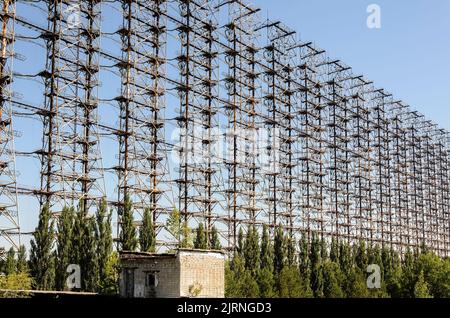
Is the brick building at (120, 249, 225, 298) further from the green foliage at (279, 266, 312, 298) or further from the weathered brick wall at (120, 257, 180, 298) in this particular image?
the green foliage at (279, 266, 312, 298)

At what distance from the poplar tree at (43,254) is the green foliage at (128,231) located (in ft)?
17.4

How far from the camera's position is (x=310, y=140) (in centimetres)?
6938

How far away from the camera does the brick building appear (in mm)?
28516

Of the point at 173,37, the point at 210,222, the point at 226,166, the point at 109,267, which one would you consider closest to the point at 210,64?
the point at 173,37

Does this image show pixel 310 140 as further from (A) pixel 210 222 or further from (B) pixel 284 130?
(A) pixel 210 222

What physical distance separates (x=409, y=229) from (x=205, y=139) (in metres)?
47.2

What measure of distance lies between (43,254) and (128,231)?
247 inches

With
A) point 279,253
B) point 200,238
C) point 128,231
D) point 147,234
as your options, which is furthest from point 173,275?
point 279,253

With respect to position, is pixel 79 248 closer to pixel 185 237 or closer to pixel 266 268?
pixel 185 237

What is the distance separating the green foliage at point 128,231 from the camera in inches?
1623

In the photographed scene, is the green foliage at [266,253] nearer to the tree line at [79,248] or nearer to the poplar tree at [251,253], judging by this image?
the poplar tree at [251,253]

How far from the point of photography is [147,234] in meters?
42.8

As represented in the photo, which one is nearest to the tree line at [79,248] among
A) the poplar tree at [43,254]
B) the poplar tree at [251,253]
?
the poplar tree at [43,254]

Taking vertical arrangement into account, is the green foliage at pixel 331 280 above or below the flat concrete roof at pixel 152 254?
below
